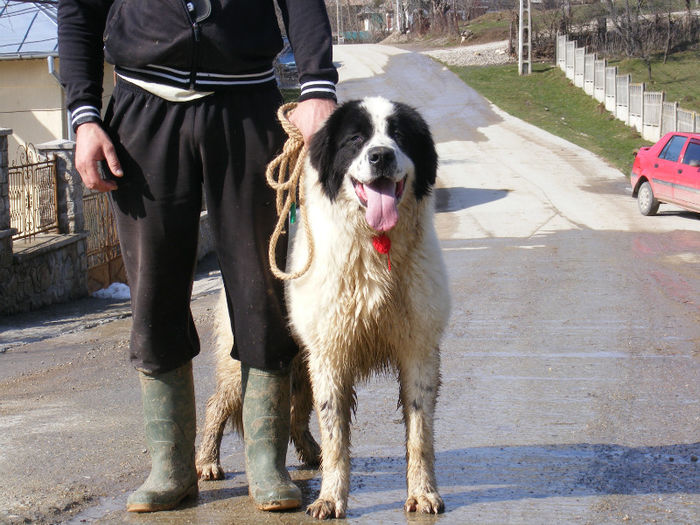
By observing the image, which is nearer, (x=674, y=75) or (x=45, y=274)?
(x=45, y=274)

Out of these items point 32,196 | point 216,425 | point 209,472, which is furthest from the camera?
point 32,196

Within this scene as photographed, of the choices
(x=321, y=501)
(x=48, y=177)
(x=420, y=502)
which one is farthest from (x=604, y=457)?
(x=48, y=177)

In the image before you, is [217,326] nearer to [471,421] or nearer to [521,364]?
[471,421]

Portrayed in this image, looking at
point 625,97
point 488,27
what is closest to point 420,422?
point 625,97

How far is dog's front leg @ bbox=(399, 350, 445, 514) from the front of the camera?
12.0 ft

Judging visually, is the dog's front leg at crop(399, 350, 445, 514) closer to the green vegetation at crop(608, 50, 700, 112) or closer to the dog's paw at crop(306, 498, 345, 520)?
the dog's paw at crop(306, 498, 345, 520)

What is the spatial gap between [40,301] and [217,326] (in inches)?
286

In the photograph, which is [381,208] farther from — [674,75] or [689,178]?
[674,75]

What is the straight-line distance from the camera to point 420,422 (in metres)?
3.70

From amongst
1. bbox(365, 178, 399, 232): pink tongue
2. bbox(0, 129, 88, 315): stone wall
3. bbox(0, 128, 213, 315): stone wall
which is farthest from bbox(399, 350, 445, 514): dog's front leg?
bbox(0, 129, 88, 315): stone wall

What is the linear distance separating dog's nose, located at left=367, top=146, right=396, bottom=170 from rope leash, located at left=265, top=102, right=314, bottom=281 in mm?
324

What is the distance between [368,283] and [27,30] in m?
18.6

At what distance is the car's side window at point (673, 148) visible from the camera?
58.1ft

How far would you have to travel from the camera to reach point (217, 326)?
4.27 m
